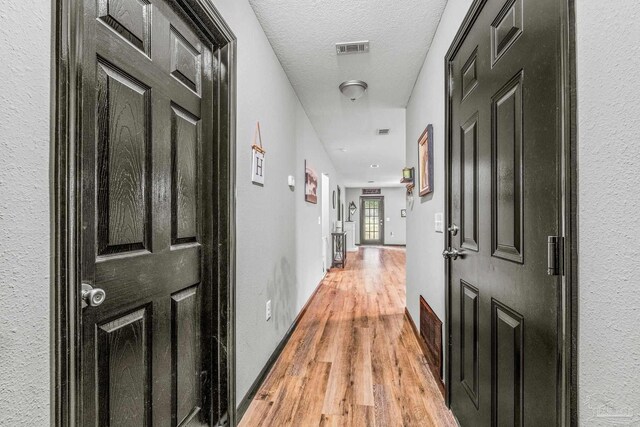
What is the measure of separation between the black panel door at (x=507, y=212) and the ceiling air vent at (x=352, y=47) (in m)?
0.82

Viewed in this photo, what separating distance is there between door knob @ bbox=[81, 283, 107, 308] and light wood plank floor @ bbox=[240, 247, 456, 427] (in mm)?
1143

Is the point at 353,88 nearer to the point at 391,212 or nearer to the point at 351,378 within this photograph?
the point at 351,378

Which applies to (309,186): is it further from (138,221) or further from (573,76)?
(573,76)

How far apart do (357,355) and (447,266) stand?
1086mm

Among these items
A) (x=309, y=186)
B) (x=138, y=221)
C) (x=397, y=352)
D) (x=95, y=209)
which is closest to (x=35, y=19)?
(x=95, y=209)

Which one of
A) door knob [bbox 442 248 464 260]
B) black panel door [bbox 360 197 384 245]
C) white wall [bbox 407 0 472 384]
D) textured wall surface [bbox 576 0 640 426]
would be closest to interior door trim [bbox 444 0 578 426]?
textured wall surface [bbox 576 0 640 426]

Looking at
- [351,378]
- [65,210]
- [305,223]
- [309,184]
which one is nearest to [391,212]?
[309,184]

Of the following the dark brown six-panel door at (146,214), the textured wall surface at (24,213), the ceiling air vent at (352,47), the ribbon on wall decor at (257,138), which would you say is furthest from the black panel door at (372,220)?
the textured wall surface at (24,213)

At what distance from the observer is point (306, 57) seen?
232cm

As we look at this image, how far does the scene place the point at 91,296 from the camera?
0.79 metres

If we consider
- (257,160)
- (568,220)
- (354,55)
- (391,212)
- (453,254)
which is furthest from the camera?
(391,212)

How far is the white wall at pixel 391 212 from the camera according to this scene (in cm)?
1209

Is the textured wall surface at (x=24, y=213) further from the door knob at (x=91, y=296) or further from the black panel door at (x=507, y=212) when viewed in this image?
the black panel door at (x=507, y=212)

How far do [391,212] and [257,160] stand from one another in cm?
1089
